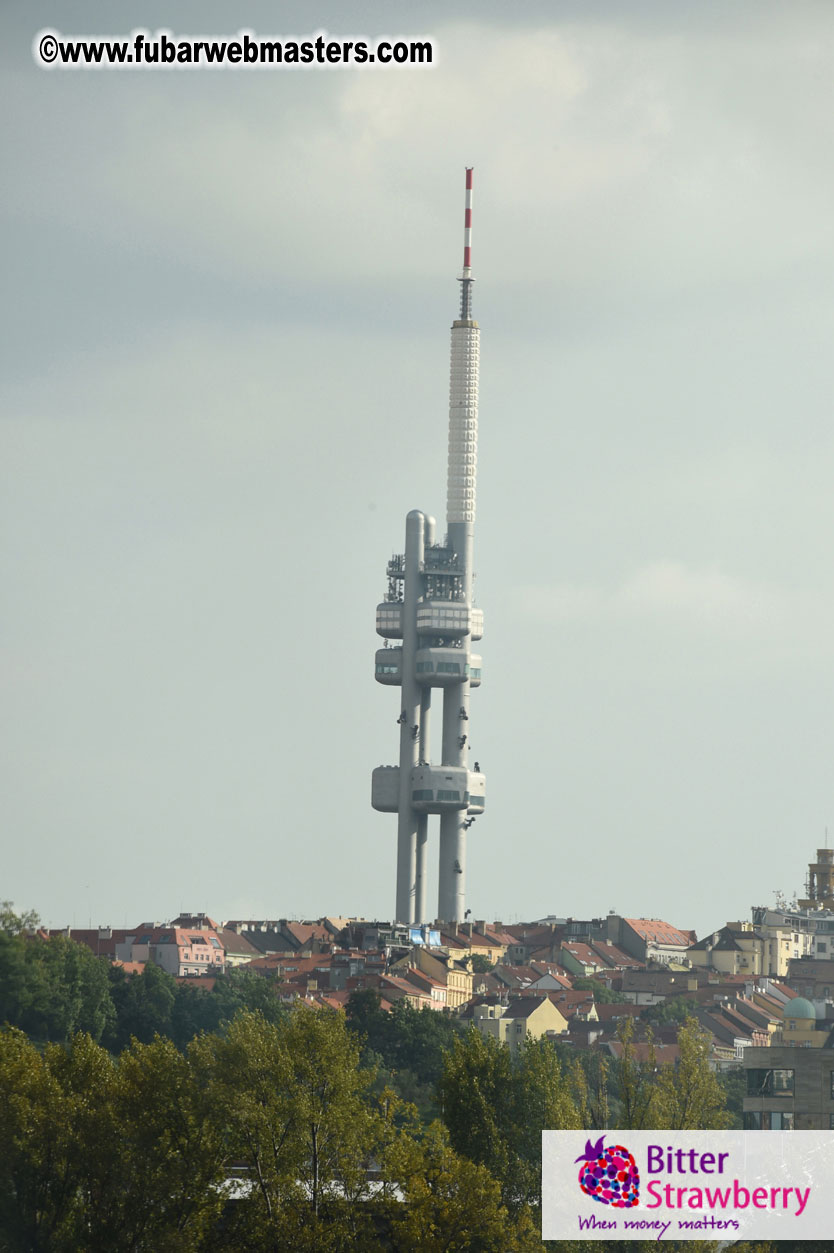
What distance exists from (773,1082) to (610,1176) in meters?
18.4

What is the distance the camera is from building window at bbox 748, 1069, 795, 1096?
72125 millimetres

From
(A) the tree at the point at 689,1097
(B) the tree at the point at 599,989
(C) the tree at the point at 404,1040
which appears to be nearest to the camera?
(A) the tree at the point at 689,1097

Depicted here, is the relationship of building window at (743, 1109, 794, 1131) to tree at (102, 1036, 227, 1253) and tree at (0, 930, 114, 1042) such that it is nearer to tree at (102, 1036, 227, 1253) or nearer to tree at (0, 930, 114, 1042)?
tree at (102, 1036, 227, 1253)

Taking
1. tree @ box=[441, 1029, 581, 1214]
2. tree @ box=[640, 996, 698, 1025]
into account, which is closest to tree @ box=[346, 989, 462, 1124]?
tree @ box=[640, 996, 698, 1025]

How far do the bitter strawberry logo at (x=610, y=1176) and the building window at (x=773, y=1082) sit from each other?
53.8 feet

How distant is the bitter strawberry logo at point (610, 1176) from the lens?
54.8m

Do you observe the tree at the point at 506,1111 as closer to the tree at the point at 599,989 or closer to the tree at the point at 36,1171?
the tree at the point at 36,1171

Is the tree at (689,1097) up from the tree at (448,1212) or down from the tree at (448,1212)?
up

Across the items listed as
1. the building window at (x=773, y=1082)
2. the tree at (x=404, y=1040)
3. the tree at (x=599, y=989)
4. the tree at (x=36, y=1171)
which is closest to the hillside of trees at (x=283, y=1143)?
the tree at (x=36, y=1171)

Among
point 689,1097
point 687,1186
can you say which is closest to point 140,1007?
point 689,1097

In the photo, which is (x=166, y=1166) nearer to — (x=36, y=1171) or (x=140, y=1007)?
(x=36, y=1171)

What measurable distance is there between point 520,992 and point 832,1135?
124 meters

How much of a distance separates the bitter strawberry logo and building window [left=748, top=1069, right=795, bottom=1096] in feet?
53.8

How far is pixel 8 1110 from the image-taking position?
61.8 metres
